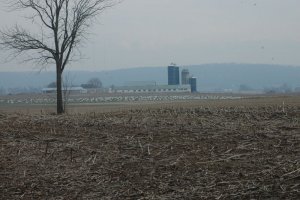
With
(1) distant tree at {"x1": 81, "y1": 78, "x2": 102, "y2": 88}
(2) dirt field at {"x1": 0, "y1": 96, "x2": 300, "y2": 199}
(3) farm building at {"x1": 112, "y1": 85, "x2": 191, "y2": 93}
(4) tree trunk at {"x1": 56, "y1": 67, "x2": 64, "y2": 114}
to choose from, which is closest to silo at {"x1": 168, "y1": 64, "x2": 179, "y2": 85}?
(3) farm building at {"x1": 112, "y1": 85, "x2": 191, "y2": 93}

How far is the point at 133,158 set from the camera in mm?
9734

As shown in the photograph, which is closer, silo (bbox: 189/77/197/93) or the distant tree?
the distant tree

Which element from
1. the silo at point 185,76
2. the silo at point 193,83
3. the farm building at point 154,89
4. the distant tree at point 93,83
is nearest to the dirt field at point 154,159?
the distant tree at point 93,83

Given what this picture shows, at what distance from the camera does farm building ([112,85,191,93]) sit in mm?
79688

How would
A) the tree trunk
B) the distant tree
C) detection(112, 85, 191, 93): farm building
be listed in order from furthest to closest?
detection(112, 85, 191, 93): farm building → the distant tree → the tree trunk

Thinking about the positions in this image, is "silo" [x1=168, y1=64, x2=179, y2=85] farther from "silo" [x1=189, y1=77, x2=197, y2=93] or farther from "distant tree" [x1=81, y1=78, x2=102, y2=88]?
"distant tree" [x1=81, y1=78, x2=102, y2=88]

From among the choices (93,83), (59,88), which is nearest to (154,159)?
(59,88)

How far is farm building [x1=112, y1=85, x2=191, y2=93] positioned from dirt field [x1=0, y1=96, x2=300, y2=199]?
210 feet

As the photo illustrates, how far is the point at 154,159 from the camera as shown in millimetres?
9492

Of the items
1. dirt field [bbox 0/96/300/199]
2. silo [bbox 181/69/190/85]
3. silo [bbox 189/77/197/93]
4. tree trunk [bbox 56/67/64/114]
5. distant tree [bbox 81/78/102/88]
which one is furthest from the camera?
silo [bbox 189/77/197/93]

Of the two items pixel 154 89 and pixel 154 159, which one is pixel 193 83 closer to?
pixel 154 89

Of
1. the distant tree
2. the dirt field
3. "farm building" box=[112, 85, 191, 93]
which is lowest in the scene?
the dirt field

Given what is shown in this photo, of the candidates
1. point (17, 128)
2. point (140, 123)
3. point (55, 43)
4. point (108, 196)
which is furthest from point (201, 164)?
point (55, 43)

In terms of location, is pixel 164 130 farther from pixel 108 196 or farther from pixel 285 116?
pixel 108 196
